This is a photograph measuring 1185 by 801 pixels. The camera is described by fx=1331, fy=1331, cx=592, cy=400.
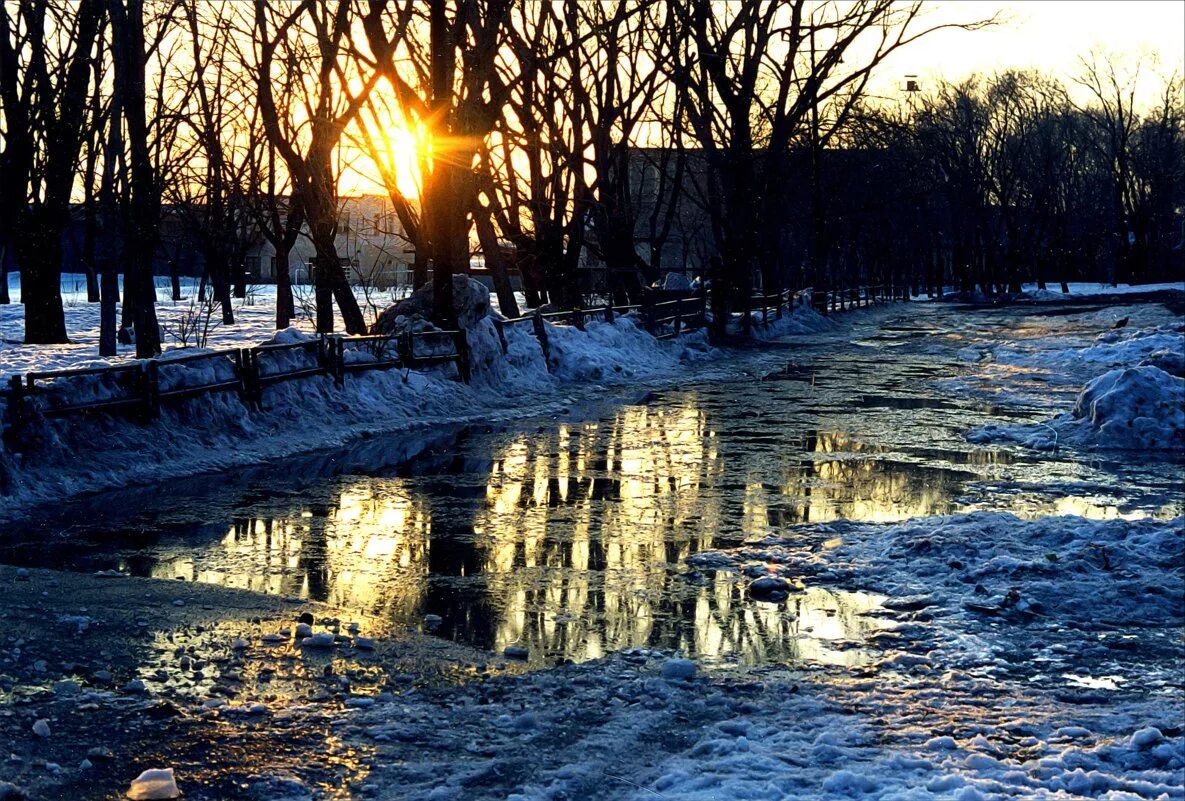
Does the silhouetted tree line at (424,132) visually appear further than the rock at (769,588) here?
Yes

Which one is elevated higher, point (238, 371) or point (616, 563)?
point (238, 371)

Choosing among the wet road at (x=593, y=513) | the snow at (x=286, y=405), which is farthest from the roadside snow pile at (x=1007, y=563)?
the snow at (x=286, y=405)

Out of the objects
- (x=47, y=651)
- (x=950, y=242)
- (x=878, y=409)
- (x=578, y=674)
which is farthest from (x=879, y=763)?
(x=950, y=242)

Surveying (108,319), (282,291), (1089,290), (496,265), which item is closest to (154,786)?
(108,319)

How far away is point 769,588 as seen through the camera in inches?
337

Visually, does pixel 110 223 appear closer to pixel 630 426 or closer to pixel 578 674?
pixel 630 426

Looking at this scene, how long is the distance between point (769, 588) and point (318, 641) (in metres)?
2.94

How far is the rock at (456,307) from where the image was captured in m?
22.6

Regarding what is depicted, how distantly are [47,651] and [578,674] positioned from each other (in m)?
2.84

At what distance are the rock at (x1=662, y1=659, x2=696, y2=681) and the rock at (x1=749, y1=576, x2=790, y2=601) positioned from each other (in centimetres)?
169

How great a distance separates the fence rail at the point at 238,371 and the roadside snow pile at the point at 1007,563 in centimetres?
745

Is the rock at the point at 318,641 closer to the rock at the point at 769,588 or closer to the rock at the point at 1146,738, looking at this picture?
the rock at the point at 769,588

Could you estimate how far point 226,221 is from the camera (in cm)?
4941

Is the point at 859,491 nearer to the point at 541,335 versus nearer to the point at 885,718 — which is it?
the point at 885,718
